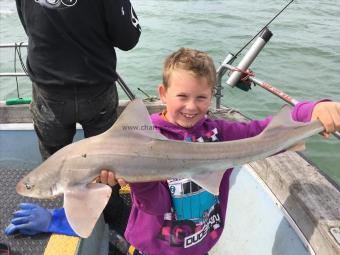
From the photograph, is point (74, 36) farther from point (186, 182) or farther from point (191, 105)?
point (186, 182)

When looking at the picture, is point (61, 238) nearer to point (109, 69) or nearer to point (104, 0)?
point (109, 69)

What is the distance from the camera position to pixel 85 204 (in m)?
1.57

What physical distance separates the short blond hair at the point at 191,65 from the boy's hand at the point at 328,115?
1.66 ft

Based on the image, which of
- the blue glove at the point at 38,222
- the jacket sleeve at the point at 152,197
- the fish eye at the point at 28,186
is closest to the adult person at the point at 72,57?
the blue glove at the point at 38,222

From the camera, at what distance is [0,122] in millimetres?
4035

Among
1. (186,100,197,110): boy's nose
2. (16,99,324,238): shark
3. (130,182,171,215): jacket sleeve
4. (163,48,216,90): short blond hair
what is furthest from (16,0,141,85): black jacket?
(16,99,324,238): shark

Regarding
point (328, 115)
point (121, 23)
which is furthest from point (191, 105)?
point (121, 23)

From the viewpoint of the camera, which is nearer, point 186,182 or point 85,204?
point 85,204

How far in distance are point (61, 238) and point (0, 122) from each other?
77.7 inches

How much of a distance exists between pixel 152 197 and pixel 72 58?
1.20 meters

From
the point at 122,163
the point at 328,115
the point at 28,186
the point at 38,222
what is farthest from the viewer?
the point at 38,222

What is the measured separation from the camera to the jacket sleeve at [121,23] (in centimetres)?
259

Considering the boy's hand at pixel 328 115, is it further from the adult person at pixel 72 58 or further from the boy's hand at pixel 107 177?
the adult person at pixel 72 58

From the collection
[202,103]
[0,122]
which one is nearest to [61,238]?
[202,103]
